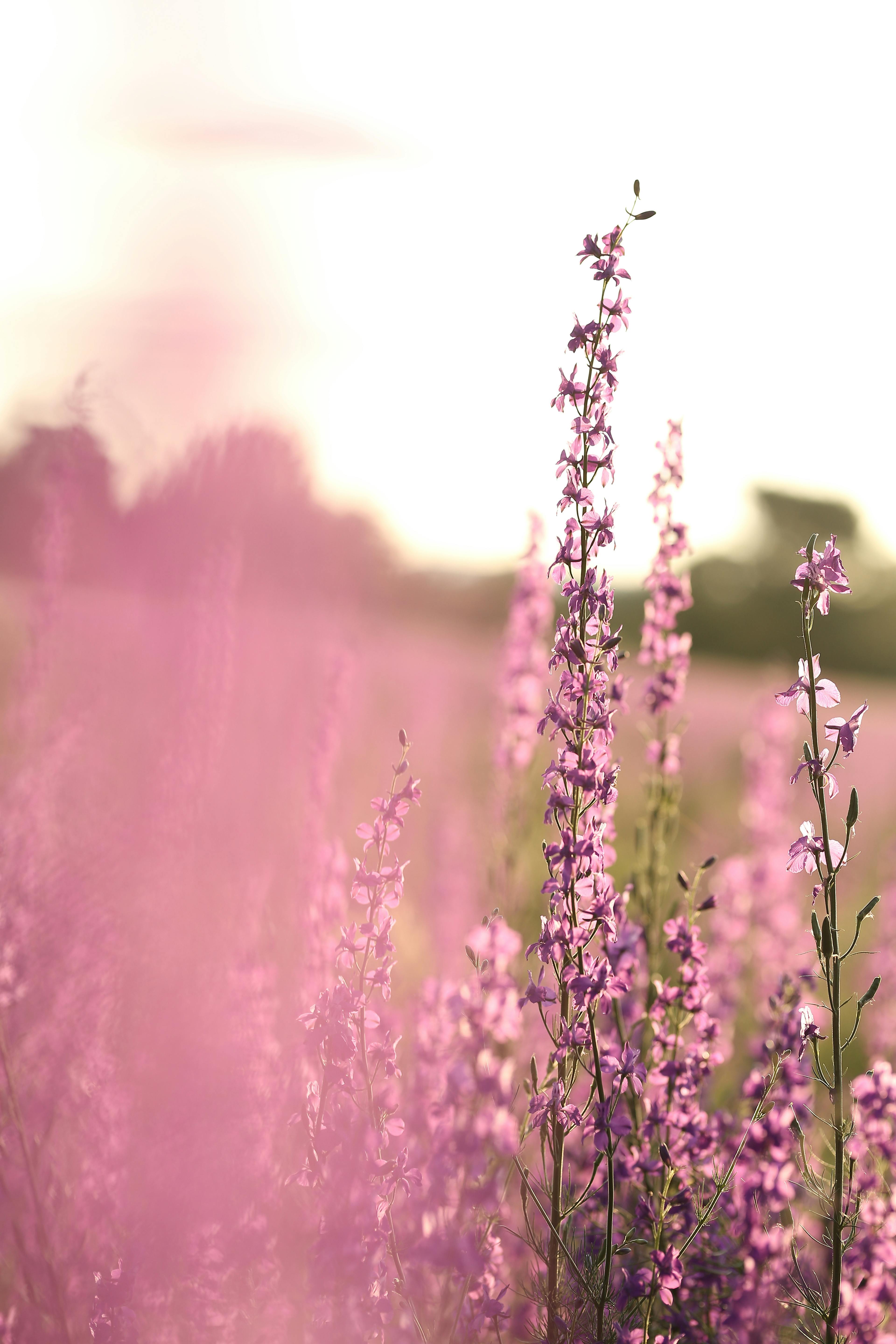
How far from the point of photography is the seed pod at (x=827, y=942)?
1258 millimetres

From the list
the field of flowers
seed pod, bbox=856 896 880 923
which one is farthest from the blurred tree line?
seed pod, bbox=856 896 880 923

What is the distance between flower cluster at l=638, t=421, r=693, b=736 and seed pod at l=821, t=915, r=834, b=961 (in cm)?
69

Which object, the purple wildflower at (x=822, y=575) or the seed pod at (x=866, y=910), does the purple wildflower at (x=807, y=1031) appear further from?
the purple wildflower at (x=822, y=575)

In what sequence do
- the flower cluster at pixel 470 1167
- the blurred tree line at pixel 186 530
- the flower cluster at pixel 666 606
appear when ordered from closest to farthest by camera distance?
the blurred tree line at pixel 186 530 < the flower cluster at pixel 470 1167 < the flower cluster at pixel 666 606

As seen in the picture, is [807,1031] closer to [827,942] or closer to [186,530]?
[827,942]

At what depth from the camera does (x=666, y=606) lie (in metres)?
1.92

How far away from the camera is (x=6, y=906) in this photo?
1452 mm

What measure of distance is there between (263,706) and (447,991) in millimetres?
954

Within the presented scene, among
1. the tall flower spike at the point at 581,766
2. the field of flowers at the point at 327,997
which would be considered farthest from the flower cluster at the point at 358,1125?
the tall flower spike at the point at 581,766

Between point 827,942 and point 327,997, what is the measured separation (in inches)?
25.2

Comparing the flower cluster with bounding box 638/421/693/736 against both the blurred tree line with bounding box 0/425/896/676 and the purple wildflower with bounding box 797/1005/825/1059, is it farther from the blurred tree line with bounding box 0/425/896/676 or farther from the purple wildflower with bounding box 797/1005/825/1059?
the purple wildflower with bounding box 797/1005/825/1059

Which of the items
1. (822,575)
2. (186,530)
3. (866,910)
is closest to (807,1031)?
(866,910)

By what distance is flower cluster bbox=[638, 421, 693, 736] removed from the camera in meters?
1.86

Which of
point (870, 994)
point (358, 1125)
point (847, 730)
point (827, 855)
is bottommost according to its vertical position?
point (358, 1125)
